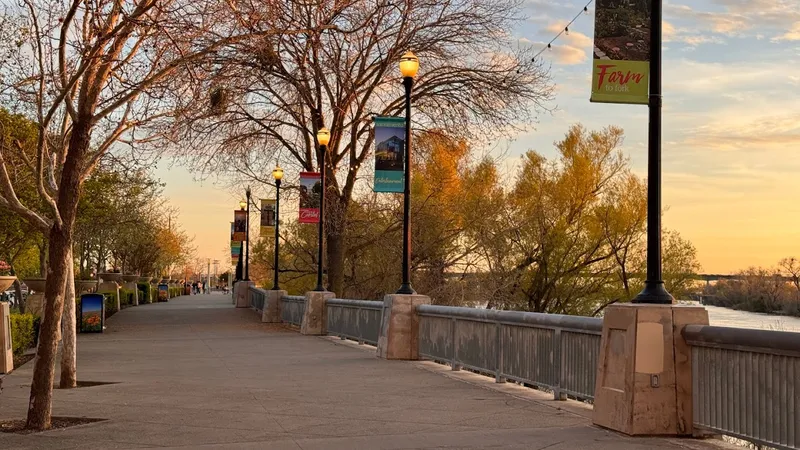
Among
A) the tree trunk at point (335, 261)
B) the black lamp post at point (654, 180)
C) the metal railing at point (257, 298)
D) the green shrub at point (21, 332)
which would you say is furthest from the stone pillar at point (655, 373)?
the metal railing at point (257, 298)

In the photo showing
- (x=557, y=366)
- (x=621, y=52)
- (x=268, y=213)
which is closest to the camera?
(x=621, y=52)

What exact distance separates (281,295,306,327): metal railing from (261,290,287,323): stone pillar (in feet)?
2.35

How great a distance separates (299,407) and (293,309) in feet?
67.6

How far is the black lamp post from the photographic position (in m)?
9.36

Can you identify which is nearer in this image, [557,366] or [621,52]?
[621,52]

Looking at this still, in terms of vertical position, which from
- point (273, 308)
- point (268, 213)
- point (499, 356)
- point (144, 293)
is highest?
point (268, 213)

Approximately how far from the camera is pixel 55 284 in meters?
10.2

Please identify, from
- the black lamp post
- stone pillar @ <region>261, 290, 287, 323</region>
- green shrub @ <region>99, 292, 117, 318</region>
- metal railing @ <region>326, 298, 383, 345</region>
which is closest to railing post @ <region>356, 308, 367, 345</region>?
metal railing @ <region>326, 298, 383, 345</region>

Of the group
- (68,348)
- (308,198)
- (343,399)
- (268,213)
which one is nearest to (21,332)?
(68,348)

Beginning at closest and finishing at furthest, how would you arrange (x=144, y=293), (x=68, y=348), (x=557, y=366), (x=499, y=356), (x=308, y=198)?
(x=557, y=366)
(x=68, y=348)
(x=499, y=356)
(x=308, y=198)
(x=144, y=293)

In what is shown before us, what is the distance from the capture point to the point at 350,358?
18609mm

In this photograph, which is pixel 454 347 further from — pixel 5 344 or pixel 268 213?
pixel 268 213

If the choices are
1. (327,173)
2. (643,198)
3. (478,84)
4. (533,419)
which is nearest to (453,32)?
(478,84)

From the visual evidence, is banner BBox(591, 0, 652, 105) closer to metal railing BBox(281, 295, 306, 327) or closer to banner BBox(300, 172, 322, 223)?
banner BBox(300, 172, 322, 223)
